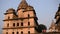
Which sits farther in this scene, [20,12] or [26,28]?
[20,12]

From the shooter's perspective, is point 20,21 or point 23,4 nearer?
point 20,21

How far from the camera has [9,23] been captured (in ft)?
134

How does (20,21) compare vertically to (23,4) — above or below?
below

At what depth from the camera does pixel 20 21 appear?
40.2m

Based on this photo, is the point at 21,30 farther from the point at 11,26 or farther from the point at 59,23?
the point at 59,23

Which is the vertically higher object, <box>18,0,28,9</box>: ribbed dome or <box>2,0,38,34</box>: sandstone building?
<box>18,0,28,9</box>: ribbed dome

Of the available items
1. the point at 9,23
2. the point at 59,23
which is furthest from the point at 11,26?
the point at 59,23

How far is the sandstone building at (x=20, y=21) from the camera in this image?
128 ft

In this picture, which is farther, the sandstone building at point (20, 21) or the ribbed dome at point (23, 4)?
the ribbed dome at point (23, 4)

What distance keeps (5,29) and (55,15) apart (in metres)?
14.5

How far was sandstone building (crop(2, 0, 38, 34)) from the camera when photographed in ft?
128

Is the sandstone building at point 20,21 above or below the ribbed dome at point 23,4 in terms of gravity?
below

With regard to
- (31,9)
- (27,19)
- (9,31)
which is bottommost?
(9,31)

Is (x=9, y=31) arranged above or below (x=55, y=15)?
below
